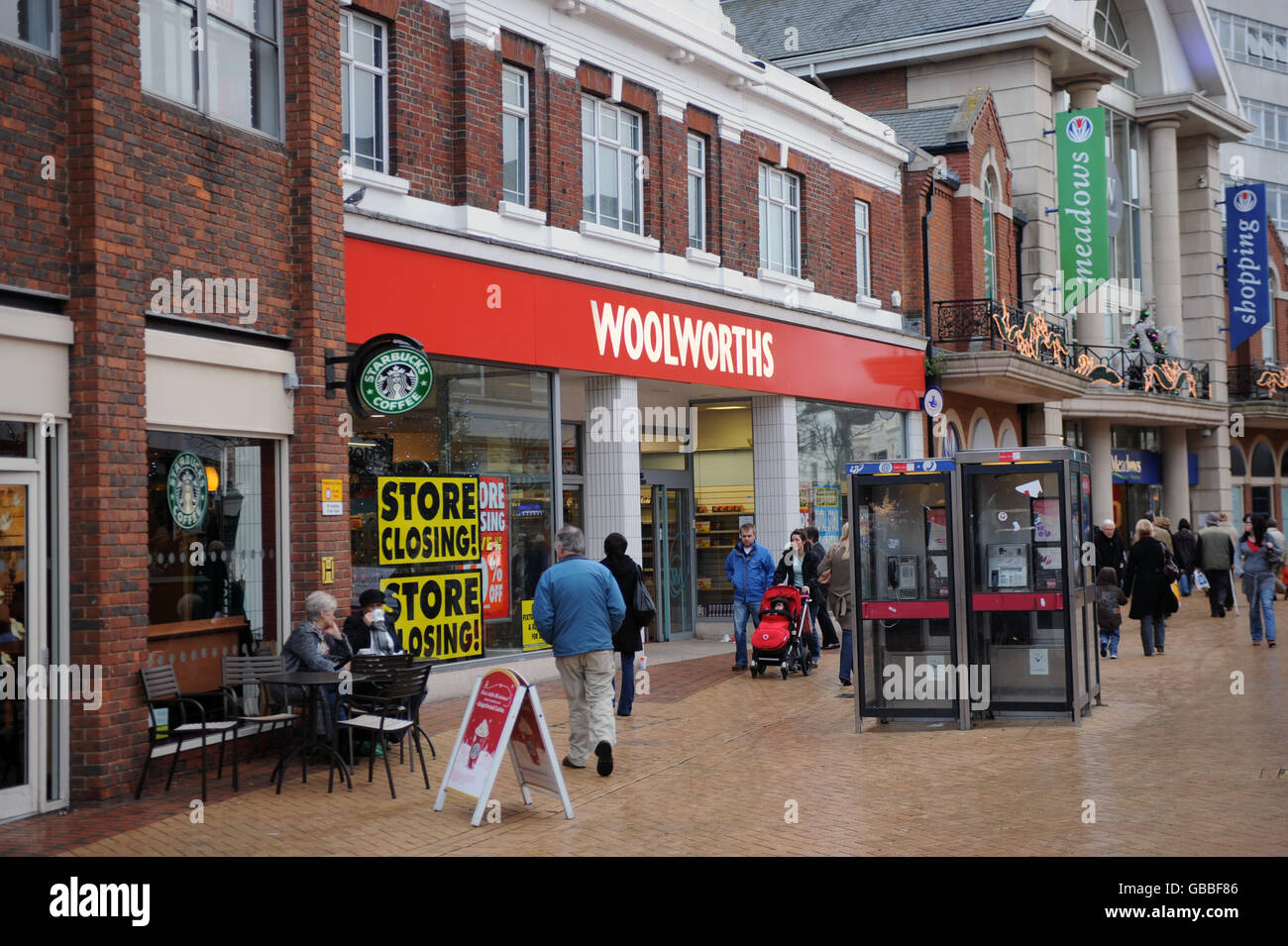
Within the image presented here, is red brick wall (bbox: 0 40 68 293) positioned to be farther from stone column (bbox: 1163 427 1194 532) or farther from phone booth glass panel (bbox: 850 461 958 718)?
stone column (bbox: 1163 427 1194 532)

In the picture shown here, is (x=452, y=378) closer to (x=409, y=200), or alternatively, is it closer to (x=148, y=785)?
(x=409, y=200)

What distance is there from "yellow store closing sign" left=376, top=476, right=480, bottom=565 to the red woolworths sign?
1386 millimetres

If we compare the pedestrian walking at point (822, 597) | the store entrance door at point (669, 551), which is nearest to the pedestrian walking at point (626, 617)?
the pedestrian walking at point (822, 597)

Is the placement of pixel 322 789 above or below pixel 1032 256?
below

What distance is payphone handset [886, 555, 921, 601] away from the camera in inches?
484

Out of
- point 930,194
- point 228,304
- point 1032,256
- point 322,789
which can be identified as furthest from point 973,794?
point 1032,256

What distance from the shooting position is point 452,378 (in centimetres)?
1457

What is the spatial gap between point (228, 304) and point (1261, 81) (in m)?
52.7

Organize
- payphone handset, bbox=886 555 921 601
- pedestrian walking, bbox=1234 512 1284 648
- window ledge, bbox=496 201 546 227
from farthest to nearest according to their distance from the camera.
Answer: pedestrian walking, bbox=1234 512 1284 648 → window ledge, bbox=496 201 546 227 → payphone handset, bbox=886 555 921 601

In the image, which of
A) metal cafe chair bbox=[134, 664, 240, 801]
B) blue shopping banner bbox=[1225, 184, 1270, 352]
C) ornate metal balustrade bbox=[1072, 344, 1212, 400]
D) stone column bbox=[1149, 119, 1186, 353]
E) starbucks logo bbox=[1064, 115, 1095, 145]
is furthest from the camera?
blue shopping banner bbox=[1225, 184, 1270, 352]

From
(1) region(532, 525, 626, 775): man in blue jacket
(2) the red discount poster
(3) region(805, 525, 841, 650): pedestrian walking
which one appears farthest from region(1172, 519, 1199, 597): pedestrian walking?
(1) region(532, 525, 626, 775): man in blue jacket

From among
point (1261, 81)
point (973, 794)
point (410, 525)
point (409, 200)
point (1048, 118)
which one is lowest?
point (973, 794)

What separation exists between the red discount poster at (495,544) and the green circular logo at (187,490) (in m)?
4.53

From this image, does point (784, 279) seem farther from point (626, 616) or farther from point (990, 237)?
point (626, 616)
